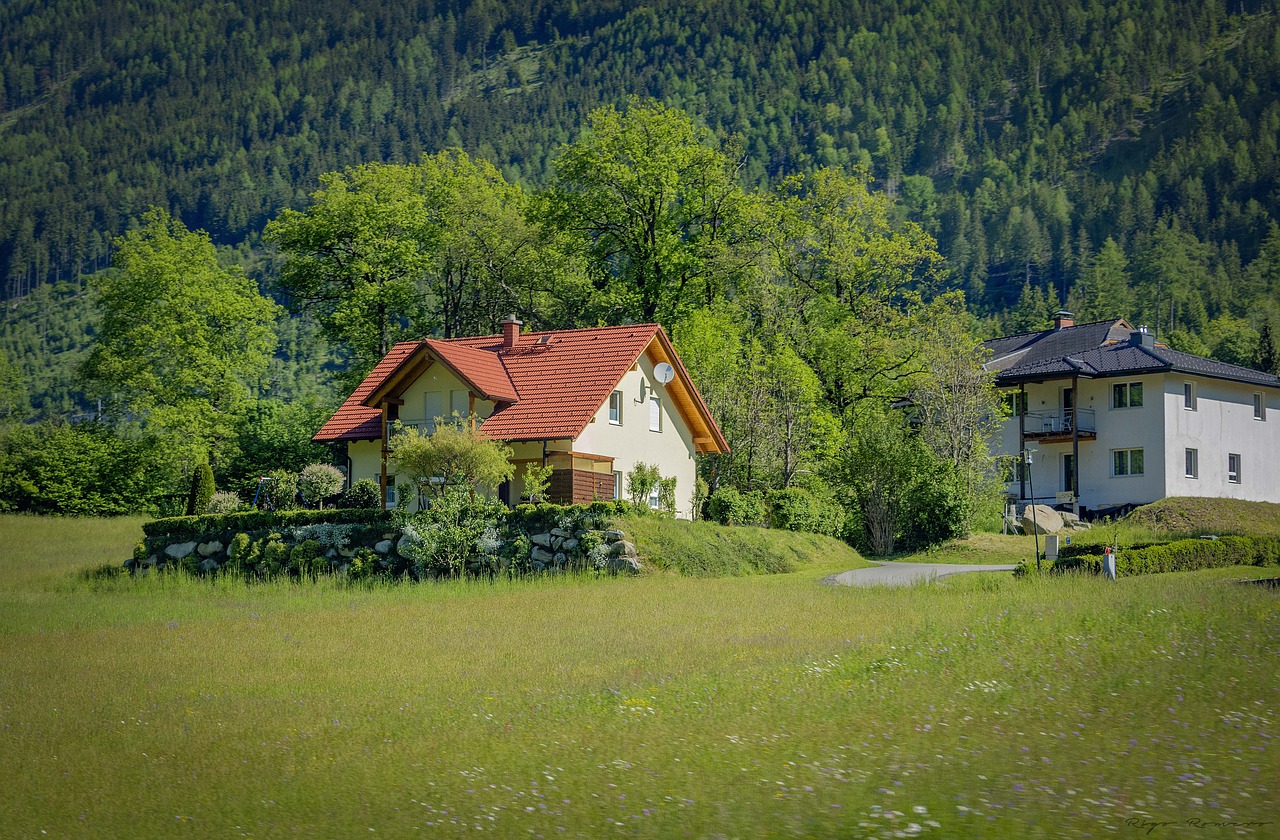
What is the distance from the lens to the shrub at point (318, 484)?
38.6 metres

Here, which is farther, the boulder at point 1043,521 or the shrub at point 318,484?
the boulder at point 1043,521

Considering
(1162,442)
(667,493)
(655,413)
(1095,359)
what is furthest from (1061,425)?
(667,493)

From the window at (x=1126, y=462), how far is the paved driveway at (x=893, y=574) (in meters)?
18.2

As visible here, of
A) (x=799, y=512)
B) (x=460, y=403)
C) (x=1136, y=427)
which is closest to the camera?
(x=460, y=403)

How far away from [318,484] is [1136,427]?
113ft

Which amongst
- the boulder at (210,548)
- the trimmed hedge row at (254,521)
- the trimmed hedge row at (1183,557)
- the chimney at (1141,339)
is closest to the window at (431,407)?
the trimmed hedge row at (254,521)

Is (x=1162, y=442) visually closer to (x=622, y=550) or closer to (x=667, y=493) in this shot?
(x=667, y=493)

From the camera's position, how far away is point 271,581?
33.0 meters

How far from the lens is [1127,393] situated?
2089 inches

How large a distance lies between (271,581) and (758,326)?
26.6m

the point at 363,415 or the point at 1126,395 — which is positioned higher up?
the point at 1126,395

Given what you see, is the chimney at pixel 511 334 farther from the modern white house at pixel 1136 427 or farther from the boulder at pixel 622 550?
the modern white house at pixel 1136 427

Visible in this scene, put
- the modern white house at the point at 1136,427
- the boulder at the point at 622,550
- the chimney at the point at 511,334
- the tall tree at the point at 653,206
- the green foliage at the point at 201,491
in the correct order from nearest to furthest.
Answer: the boulder at the point at 622,550 → the chimney at the point at 511,334 → the green foliage at the point at 201,491 → the modern white house at the point at 1136,427 → the tall tree at the point at 653,206

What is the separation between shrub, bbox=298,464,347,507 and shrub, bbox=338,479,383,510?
1.94 feet
